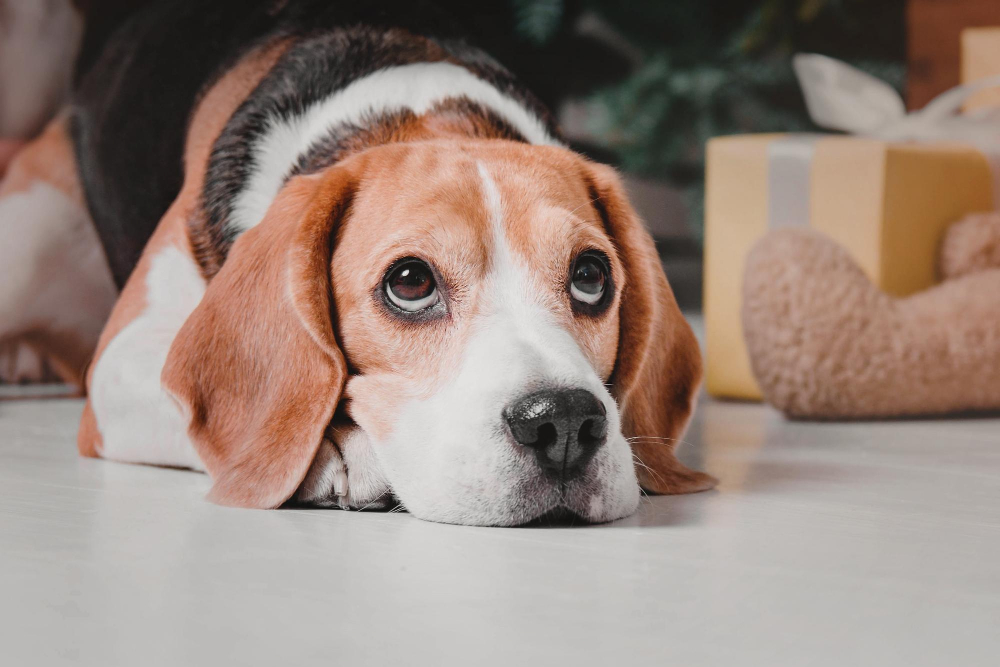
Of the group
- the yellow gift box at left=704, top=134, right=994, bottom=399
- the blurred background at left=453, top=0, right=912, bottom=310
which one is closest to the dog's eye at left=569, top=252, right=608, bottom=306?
the yellow gift box at left=704, top=134, right=994, bottom=399

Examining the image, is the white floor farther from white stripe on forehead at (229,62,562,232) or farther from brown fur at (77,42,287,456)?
white stripe on forehead at (229,62,562,232)

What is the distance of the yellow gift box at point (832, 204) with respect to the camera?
9.77 feet

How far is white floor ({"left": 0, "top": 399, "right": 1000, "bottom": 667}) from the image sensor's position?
1170 mm

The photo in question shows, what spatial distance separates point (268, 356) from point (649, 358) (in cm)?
68

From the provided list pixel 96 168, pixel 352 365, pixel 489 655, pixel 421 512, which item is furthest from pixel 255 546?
pixel 96 168

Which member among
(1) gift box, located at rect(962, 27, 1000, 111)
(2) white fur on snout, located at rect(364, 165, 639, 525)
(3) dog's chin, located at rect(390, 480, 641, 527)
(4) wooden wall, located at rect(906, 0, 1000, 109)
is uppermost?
(4) wooden wall, located at rect(906, 0, 1000, 109)

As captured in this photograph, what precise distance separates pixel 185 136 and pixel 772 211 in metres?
→ 1.60

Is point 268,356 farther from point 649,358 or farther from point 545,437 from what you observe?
point 649,358

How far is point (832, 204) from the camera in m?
3.06

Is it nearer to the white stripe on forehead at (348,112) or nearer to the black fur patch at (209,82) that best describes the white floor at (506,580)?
the white stripe on forehead at (348,112)

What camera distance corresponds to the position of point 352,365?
184cm

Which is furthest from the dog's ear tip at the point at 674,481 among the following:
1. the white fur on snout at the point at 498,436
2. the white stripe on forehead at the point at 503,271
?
the white stripe on forehead at the point at 503,271

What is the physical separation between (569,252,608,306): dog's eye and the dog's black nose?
1.03 ft

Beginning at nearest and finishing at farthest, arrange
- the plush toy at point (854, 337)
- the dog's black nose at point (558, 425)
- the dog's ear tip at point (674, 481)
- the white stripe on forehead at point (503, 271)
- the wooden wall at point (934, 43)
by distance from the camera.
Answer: the dog's black nose at point (558, 425), the white stripe on forehead at point (503, 271), the dog's ear tip at point (674, 481), the plush toy at point (854, 337), the wooden wall at point (934, 43)
